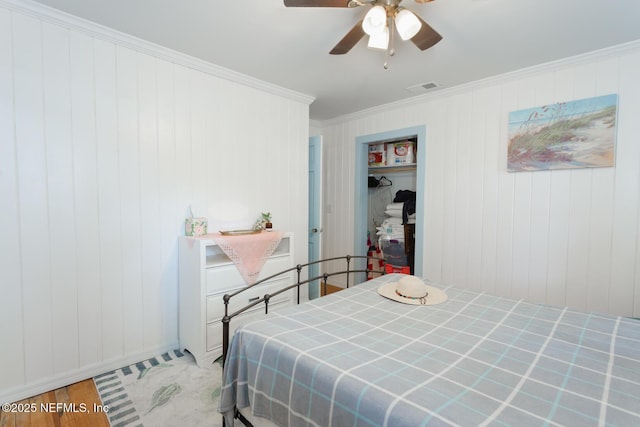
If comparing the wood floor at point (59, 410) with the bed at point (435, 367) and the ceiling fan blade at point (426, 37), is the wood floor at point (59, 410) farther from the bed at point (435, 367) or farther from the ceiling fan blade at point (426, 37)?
the ceiling fan blade at point (426, 37)

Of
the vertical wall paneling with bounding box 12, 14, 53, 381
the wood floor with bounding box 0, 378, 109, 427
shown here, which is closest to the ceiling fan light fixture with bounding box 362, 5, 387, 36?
the vertical wall paneling with bounding box 12, 14, 53, 381

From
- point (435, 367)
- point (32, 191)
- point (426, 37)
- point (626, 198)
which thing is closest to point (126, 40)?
point (32, 191)

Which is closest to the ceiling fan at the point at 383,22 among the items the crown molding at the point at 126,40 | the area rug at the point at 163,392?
the crown molding at the point at 126,40

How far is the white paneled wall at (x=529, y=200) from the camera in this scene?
2.28 meters

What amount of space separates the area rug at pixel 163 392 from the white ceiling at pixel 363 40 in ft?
8.14

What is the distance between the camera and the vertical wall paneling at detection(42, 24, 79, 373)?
1943 millimetres

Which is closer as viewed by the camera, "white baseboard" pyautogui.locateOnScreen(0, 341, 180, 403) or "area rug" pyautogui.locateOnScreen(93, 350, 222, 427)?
"area rug" pyautogui.locateOnScreen(93, 350, 222, 427)

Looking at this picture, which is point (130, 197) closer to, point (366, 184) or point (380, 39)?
point (380, 39)

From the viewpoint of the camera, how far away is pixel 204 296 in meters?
2.26

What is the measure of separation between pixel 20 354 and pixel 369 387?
2.27m

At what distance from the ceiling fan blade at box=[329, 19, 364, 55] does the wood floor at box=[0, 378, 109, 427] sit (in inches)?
107

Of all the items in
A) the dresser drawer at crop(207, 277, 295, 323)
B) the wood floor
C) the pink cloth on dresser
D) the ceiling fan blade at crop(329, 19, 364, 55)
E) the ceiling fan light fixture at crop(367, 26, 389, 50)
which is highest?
the ceiling fan blade at crop(329, 19, 364, 55)

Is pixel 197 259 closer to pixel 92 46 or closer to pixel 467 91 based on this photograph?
pixel 92 46

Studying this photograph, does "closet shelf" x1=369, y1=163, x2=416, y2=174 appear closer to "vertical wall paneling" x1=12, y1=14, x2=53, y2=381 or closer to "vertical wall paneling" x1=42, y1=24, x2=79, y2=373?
"vertical wall paneling" x1=42, y1=24, x2=79, y2=373
